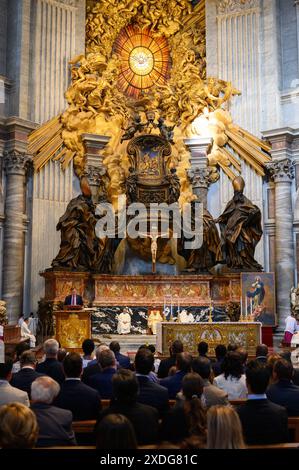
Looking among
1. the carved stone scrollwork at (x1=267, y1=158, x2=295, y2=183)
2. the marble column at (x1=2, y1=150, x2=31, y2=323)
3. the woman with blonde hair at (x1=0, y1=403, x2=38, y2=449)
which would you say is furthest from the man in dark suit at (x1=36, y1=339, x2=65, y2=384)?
the carved stone scrollwork at (x1=267, y1=158, x2=295, y2=183)

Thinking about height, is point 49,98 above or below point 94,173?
above

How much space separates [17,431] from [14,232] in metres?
13.4

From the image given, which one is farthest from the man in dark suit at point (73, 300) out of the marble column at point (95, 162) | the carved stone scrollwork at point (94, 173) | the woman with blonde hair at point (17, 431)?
the woman with blonde hair at point (17, 431)

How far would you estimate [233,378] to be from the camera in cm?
548

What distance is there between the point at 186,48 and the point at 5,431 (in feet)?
59.8

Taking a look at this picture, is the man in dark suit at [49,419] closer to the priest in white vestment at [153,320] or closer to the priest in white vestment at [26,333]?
the priest in white vestment at [26,333]

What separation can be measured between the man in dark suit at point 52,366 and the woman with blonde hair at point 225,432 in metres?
3.36

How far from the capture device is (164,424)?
3545 millimetres

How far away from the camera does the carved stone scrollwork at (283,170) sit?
16844 millimetres

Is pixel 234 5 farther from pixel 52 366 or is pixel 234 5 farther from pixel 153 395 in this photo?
pixel 153 395

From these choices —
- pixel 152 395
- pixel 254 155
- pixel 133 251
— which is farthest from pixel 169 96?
pixel 152 395

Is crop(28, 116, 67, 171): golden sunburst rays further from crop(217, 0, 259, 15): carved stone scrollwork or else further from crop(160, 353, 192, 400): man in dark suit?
crop(160, 353, 192, 400): man in dark suit

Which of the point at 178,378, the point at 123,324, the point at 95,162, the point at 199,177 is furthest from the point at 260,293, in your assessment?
the point at 178,378

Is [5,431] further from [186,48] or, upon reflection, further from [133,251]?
[186,48]
